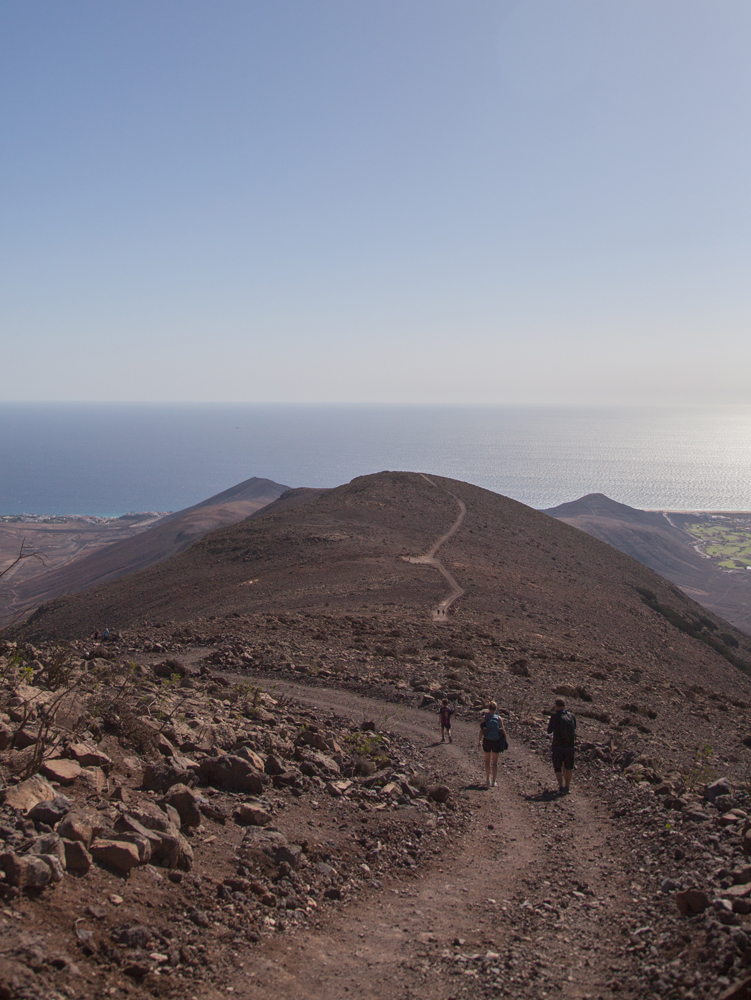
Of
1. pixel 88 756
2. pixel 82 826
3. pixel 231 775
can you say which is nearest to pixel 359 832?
pixel 231 775

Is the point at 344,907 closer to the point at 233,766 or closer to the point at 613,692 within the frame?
the point at 233,766

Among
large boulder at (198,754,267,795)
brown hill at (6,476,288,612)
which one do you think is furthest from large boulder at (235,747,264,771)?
brown hill at (6,476,288,612)

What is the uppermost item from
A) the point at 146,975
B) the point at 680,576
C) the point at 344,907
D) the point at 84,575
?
the point at 146,975

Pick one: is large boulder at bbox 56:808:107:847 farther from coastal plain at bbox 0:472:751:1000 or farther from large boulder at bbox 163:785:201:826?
large boulder at bbox 163:785:201:826

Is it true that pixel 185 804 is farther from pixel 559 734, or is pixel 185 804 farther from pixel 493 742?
pixel 559 734

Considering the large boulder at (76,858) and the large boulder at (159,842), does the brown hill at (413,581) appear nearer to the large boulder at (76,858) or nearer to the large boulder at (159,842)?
the large boulder at (159,842)

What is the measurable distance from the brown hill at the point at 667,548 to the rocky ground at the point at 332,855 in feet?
225

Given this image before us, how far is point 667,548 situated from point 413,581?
278 ft

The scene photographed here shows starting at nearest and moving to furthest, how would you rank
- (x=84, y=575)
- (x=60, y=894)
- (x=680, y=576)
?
(x=60, y=894) → (x=84, y=575) → (x=680, y=576)

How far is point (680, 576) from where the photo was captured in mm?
93312

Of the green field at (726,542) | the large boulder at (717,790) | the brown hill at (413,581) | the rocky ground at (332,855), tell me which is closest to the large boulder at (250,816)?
the rocky ground at (332,855)

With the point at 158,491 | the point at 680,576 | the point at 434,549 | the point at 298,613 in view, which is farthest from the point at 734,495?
the point at 298,613

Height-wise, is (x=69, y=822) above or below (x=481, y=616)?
above

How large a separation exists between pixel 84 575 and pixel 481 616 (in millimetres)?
66348
